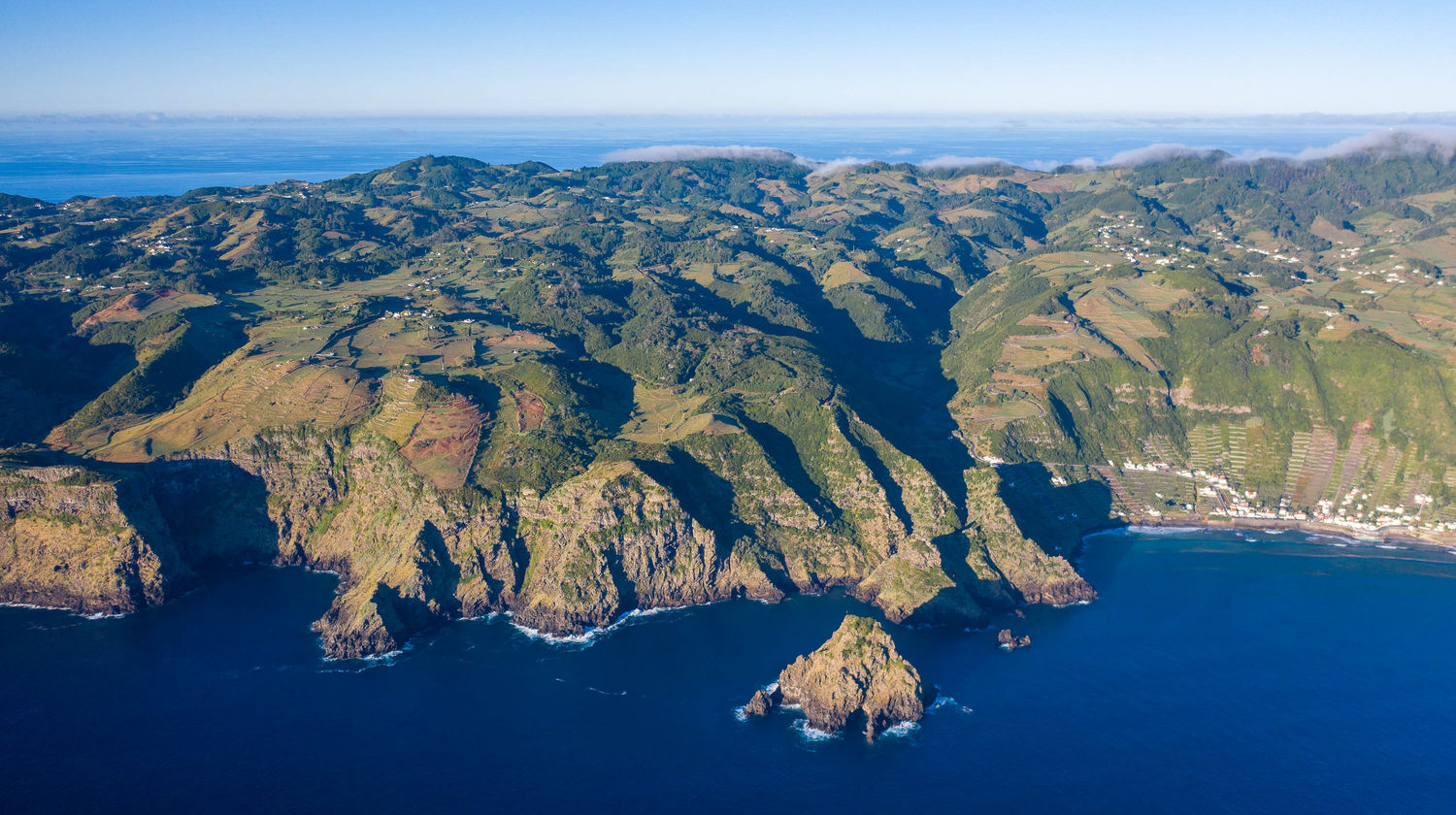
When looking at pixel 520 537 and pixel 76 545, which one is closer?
pixel 76 545

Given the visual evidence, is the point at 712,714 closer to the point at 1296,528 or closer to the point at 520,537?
the point at 520,537

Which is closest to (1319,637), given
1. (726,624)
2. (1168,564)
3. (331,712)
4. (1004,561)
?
(1168,564)

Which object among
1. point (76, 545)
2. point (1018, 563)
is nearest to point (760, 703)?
point (1018, 563)

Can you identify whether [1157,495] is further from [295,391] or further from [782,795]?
[295,391]

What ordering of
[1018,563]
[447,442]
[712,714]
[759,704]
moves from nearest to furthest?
[759,704] < [712,714] < [1018,563] < [447,442]

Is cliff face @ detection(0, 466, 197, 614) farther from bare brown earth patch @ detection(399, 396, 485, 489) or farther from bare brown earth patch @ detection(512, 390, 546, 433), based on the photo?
bare brown earth patch @ detection(512, 390, 546, 433)

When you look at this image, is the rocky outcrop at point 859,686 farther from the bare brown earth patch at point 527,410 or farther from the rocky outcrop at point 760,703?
the bare brown earth patch at point 527,410
